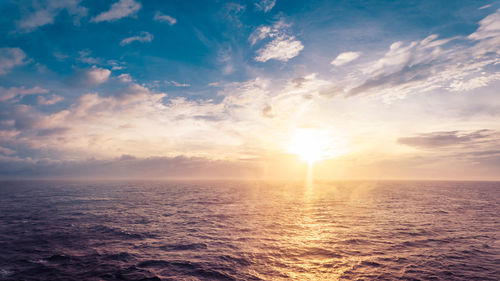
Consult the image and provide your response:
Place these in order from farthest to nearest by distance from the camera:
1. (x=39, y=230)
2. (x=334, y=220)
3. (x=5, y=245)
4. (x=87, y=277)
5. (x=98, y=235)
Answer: (x=334, y=220) < (x=39, y=230) < (x=98, y=235) < (x=5, y=245) < (x=87, y=277)

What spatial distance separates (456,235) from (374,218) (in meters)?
14.3

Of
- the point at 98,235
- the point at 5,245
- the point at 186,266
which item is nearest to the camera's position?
the point at 186,266

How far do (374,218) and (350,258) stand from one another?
91.6 ft

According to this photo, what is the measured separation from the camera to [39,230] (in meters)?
37.0

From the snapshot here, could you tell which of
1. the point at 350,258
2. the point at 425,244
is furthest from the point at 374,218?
the point at 350,258

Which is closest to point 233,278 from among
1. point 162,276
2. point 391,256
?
point 162,276

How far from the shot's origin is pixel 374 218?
159ft

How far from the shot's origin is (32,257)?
2561 cm

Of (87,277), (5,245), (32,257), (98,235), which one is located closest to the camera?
(87,277)

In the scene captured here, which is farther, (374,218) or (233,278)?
(374,218)

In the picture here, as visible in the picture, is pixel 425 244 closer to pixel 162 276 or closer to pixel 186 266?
pixel 186 266

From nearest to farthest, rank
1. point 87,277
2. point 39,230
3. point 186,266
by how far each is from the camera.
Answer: point 87,277
point 186,266
point 39,230

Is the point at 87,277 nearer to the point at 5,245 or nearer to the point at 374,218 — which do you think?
the point at 5,245

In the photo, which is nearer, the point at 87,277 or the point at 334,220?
the point at 87,277
